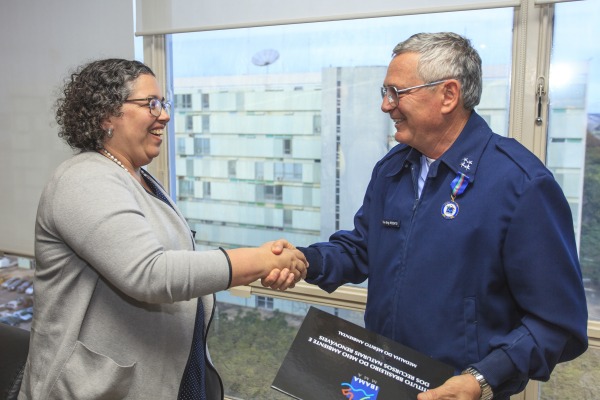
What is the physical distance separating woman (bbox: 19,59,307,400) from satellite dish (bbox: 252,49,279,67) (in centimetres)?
114

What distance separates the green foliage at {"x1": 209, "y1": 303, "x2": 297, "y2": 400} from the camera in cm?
297

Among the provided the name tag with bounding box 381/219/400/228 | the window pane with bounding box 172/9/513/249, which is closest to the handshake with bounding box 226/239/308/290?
the name tag with bounding box 381/219/400/228

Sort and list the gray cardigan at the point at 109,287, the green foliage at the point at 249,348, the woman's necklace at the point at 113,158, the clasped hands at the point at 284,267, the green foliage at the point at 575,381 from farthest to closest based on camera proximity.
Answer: the green foliage at the point at 249,348
the green foliage at the point at 575,381
the clasped hands at the point at 284,267
the woman's necklace at the point at 113,158
the gray cardigan at the point at 109,287

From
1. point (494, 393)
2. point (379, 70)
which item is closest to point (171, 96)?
point (379, 70)

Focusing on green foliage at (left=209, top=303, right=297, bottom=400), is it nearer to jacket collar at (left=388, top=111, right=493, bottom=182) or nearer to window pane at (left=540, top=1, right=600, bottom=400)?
window pane at (left=540, top=1, right=600, bottom=400)

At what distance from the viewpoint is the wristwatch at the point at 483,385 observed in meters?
1.24

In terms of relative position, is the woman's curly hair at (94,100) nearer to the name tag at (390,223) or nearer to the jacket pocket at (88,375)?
the jacket pocket at (88,375)

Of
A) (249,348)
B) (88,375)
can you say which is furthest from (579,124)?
(249,348)

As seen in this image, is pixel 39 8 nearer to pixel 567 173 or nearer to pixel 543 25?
pixel 543 25

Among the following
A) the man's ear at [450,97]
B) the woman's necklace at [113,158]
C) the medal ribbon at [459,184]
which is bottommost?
the medal ribbon at [459,184]

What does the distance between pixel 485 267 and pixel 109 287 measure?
37.6 inches

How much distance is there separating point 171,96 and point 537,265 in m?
2.18

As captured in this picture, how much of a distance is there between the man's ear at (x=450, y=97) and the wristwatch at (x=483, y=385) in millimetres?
668

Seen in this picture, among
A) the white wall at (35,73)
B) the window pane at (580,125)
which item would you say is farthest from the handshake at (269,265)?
the white wall at (35,73)
